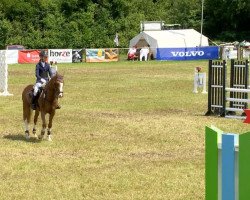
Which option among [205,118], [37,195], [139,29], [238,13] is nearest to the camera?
[37,195]

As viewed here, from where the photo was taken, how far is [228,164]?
5234mm

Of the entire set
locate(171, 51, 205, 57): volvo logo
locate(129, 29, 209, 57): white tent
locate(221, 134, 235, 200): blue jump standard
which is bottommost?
locate(221, 134, 235, 200): blue jump standard

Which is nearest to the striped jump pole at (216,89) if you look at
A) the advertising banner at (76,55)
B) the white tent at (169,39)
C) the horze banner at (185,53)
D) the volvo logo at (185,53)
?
the advertising banner at (76,55)

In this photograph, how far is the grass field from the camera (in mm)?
10164

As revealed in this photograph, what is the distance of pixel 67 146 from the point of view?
1430 cm

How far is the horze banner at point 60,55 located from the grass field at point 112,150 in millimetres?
27454

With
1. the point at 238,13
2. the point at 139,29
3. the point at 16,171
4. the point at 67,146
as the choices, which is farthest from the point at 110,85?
the point at 238,13

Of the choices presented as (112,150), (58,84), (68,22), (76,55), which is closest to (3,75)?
(58,84)

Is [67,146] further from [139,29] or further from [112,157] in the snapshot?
[139,29]

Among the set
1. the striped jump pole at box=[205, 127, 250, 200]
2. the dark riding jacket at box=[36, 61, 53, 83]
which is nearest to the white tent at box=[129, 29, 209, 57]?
the dark riding jacket at box=[36, 61, 53, 83]

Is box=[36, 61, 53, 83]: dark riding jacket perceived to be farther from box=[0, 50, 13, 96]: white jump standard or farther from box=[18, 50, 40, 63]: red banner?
box=[18, 50, 40, 63]: red banner

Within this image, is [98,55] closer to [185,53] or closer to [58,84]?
[185,53]

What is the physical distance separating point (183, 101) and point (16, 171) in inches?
534

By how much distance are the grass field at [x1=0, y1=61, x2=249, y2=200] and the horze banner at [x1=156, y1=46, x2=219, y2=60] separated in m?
32.2
